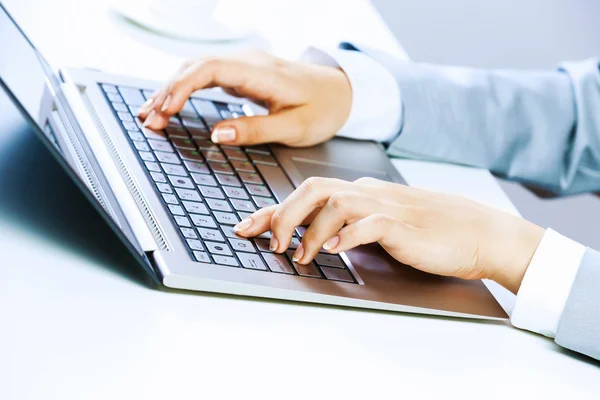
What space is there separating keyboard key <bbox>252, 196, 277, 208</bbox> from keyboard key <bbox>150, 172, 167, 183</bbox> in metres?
0.08

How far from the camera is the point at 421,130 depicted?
Answer: 95 centimetres

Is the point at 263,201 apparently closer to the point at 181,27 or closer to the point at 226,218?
the point at 226,218

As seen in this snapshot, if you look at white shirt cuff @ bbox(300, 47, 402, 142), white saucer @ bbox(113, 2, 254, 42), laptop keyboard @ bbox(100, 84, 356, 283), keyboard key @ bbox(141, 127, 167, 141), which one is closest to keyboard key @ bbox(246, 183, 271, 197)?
laptop keyboard @ bbox(100, 84, 356, 283)

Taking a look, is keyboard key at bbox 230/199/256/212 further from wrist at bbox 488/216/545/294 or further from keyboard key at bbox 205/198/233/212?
wrist at bbox 488/216/545/294

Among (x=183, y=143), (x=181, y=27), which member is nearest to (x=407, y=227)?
(x=183, y=143)

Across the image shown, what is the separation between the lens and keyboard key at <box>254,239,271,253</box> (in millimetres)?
645

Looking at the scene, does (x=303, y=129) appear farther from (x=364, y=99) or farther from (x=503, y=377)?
(x=503, y=377)

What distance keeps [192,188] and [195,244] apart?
99 millimetres

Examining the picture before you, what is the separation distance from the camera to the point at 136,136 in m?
0.77

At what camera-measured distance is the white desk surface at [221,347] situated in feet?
1.61

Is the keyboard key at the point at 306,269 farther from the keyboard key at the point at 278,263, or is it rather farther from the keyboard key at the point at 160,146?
the keyboard key at the point at 160,146

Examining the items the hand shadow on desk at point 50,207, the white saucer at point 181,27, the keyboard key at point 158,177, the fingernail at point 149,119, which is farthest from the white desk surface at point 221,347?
→ the white saucer at point 181,27

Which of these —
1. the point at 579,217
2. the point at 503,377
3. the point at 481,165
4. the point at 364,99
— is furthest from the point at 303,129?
the point at 579,217

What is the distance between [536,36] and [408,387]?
179cm
